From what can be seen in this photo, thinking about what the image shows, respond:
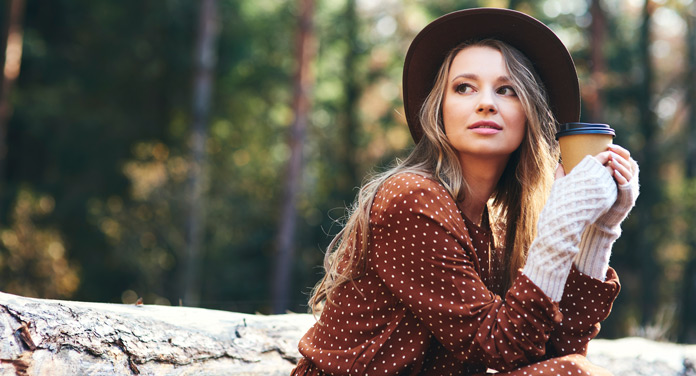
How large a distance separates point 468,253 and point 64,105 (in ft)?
52.2

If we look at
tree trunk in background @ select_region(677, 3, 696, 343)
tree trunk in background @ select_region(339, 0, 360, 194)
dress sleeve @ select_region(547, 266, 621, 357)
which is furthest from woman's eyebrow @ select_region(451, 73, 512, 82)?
tree trunk in background @ select_region(339, 0, 360, 194)

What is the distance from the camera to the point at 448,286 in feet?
6.75

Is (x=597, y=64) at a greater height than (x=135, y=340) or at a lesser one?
greater

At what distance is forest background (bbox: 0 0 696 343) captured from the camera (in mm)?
13773

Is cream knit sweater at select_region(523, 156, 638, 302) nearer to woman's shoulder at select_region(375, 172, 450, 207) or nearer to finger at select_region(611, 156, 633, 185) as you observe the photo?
finger at select_region(611, 156, 633, 185)

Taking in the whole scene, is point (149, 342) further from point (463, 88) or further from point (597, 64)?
point (597, 64)

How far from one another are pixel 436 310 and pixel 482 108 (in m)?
0.71

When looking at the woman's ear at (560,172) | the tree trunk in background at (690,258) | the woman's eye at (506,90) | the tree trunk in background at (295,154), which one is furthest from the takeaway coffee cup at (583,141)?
the tree trunk in background at (295,154)

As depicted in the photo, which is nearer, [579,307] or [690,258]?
[579,307]

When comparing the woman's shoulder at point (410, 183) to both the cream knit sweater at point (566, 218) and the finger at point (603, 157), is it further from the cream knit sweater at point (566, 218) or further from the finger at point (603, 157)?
the finger at point (603, 157)

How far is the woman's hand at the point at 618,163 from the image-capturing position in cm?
210

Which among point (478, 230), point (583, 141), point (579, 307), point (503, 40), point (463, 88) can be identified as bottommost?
point (579, 307)

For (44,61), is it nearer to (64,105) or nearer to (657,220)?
(64,105)

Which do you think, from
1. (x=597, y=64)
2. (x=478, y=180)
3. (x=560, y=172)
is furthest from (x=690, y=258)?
(x=560, y=172)
